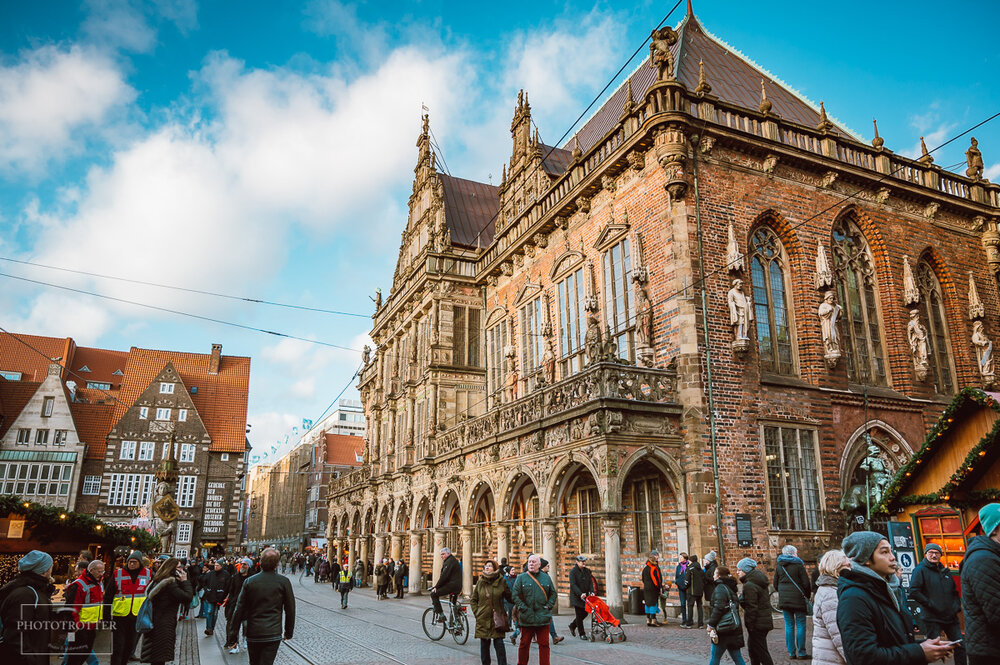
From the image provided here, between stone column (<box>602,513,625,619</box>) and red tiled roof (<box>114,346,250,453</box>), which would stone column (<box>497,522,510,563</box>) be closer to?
stone column (<box>602,513,625,619</box>)

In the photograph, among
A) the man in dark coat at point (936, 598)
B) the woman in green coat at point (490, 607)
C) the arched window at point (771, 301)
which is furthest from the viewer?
the arched window at point (771, 301)

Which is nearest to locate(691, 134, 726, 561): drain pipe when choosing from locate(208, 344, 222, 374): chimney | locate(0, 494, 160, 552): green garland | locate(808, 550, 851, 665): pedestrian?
locate(808, 550, 851, 665): pedestrian

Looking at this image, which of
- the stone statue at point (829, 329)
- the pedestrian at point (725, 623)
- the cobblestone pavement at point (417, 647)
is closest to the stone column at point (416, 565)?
the cobblestone pavement at point (417, 647)

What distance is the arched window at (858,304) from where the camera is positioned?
64.8ft

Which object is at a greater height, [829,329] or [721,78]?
[721,78]

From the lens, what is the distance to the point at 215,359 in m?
56.1

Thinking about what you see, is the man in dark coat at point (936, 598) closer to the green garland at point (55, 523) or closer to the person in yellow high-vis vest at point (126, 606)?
the person in yellow high-vis vest at point (126, 606)

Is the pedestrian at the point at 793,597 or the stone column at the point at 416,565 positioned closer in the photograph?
the pedestrian at the point at 793,597

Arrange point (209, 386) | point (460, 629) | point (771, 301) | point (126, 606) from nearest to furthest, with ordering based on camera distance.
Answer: point (126, 606) → point (460, 629) → point (771, 301) → point (209, 386)

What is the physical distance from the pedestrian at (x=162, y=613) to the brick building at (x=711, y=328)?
29.4 ft

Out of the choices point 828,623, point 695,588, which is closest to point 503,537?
point 695,588

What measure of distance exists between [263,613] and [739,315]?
1337 centimetres

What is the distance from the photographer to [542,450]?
18.2m

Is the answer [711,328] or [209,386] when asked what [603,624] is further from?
[209,386]
